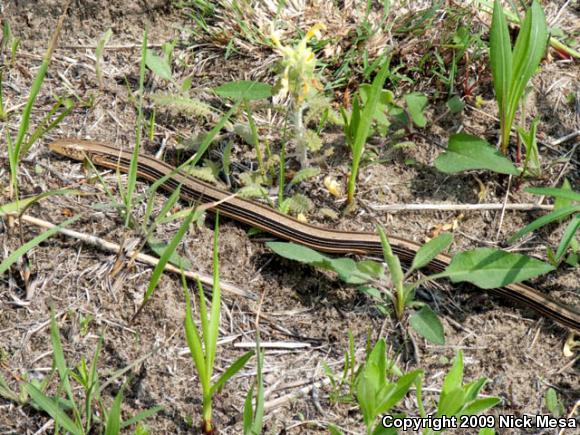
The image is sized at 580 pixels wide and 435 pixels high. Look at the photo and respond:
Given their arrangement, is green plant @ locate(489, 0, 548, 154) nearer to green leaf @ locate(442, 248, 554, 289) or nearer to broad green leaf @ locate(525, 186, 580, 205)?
broad green leaf @ locate(525, 186, 580, 205)

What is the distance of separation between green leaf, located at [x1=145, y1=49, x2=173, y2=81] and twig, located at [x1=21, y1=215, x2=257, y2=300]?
93 cm

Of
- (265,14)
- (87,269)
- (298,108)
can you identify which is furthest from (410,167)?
(87,269)

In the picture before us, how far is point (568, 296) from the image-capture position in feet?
10.9

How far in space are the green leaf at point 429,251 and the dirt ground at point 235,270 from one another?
0.78 feet

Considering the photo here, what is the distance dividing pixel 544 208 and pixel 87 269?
2.05 metres

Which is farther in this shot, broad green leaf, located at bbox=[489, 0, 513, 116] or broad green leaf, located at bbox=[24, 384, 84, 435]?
broad green leaf, located at bbox=[489, 0, 513, 116]

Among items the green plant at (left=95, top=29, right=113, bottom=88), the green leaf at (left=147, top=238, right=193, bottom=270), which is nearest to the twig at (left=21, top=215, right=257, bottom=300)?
the green leaf at (left=147, top=238, right=193, bottom=270)

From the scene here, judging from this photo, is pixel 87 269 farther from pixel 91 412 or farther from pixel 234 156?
pixel 234 156

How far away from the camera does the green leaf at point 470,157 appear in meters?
3.45

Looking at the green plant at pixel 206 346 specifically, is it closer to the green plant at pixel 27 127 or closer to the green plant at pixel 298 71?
the green plant at pixel 298 71

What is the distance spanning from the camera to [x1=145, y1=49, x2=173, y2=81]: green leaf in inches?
149

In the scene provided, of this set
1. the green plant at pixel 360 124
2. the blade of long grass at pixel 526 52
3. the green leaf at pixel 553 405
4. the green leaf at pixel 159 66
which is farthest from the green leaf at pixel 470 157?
the green leaf at pixel 159 66

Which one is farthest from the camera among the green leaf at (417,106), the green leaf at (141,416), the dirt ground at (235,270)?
the green leaf at (417,106)

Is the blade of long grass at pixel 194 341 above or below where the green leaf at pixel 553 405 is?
above
